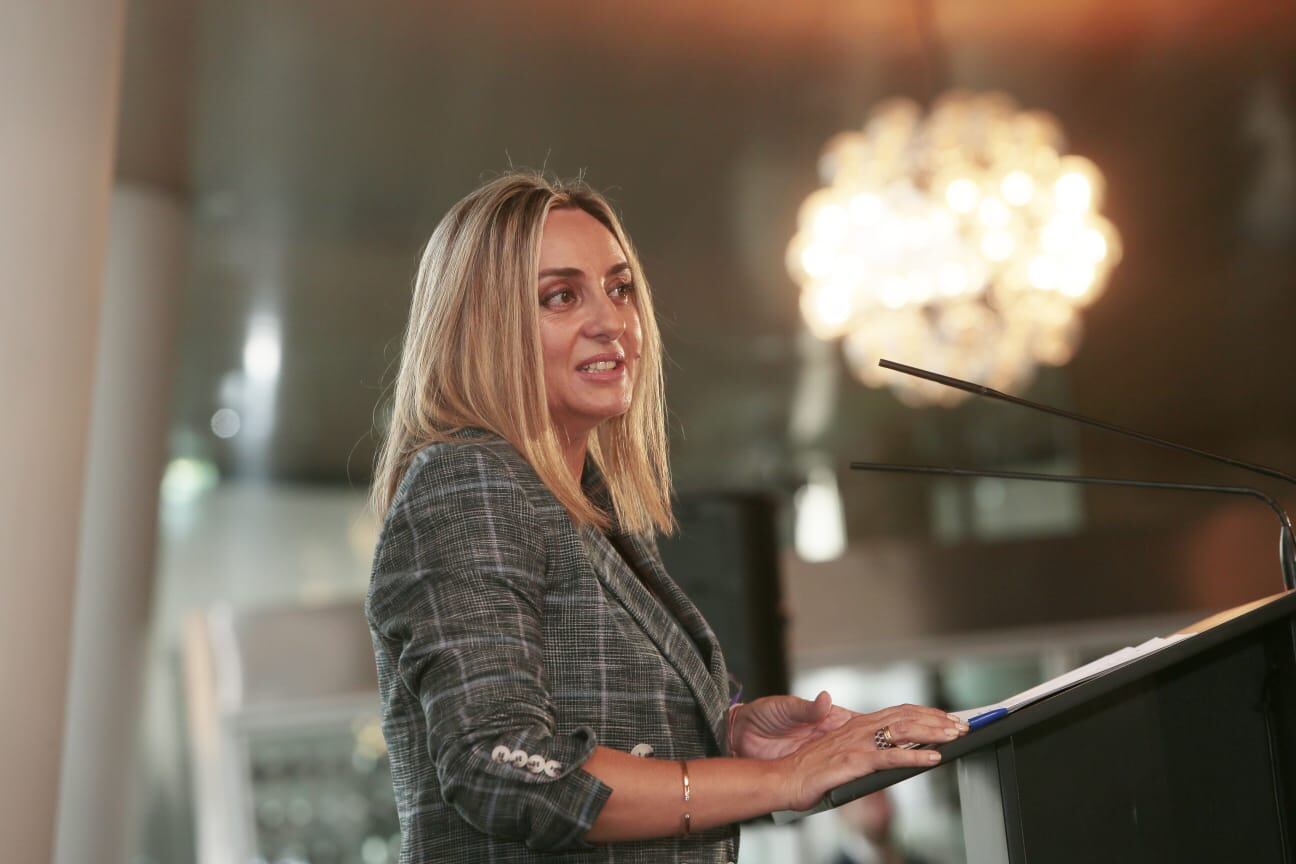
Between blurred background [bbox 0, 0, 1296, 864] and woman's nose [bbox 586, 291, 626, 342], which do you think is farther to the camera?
blurred background [bbox 0, 0, 1296, 864]

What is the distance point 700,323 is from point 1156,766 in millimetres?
6072

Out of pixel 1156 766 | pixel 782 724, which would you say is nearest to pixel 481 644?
pixel 782 724

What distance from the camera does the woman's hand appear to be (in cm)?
122

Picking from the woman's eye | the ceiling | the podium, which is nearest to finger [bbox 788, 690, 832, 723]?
the podium

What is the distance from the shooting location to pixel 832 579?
7.08 metres

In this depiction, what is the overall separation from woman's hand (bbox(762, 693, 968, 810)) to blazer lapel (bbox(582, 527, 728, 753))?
211 millimetres

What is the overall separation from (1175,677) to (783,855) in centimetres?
715

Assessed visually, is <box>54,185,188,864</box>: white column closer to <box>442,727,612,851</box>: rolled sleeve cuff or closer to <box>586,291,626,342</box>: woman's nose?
<box>586,291,626,342</box>: woman's nose

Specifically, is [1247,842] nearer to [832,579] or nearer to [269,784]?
[832,579]

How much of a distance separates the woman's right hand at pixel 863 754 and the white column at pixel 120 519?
13.6ft

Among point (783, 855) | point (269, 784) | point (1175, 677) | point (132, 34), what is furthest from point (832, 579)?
point (1175, 677)

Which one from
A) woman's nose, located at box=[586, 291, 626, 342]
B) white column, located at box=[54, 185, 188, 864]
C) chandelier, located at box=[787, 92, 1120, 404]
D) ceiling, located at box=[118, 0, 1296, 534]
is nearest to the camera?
woman's nose, located at box=[586, 291, 626, 342]

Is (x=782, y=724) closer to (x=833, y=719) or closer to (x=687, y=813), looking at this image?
(x=833, y=719)

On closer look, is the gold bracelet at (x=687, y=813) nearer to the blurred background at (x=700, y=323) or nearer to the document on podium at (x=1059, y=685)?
the document on podium at (x=1059, y=685)
